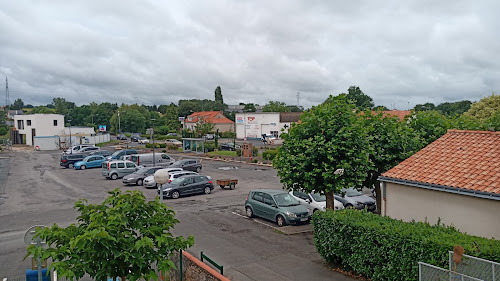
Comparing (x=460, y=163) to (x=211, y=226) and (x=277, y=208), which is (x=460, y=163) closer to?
(x=277, y=208)

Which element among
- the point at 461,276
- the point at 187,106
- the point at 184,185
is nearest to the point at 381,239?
the point at 461,276

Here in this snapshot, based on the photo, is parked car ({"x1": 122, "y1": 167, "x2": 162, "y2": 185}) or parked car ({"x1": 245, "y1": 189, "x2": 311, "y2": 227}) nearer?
parked car ({"x1": 245, "y1": 189, "x2": 311, "y2": 227})

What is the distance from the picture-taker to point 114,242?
6.46 metres

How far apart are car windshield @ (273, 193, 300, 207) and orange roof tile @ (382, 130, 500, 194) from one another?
5.38m

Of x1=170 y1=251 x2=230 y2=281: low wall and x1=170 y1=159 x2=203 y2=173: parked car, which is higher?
x1=170 y1=159 x2=203 y2=173: parked car

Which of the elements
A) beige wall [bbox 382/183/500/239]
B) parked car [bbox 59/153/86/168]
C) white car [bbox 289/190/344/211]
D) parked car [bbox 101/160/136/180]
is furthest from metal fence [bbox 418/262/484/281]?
parked car [bbox 59/153/86/168]

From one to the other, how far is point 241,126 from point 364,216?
73398 millimetres

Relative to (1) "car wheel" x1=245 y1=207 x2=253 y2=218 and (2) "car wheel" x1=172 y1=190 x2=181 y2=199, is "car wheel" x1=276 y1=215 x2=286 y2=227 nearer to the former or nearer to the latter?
(1) "car wheel" x1=245 y1=207 x2=253 y2=218

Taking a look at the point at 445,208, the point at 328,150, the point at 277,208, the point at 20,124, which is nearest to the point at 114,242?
the point at 328,150

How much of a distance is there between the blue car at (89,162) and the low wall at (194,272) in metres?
30.9

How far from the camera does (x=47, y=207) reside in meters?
21.4

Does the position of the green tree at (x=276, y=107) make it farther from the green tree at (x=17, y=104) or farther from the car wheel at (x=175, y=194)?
the green tree at (x=17, y=104)

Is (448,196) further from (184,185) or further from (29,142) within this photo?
(29,142)

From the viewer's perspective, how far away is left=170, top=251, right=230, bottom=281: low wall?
10.2m
